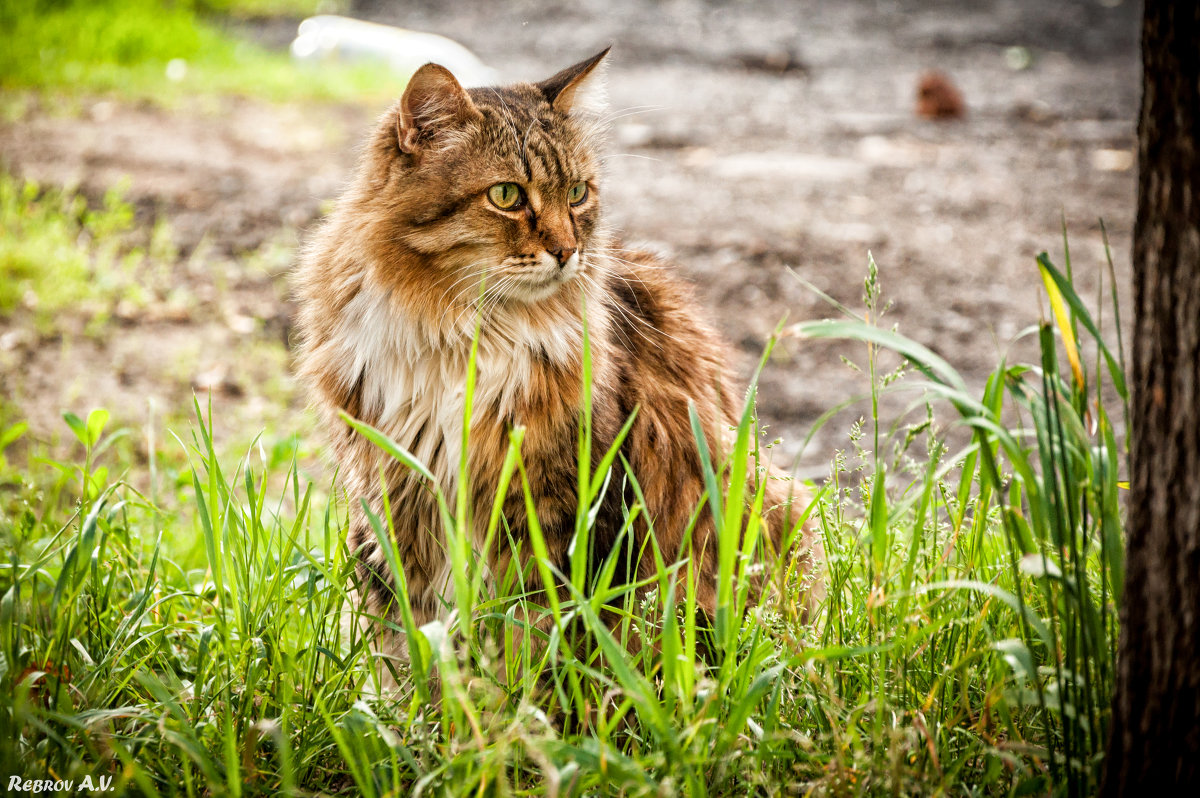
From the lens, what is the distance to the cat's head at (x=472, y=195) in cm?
197

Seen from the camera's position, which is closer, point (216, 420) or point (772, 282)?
point (216, 420)

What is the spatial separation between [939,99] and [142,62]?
6160 mm

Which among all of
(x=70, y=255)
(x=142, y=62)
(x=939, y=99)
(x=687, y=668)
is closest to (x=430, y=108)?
(x=687, y=668)

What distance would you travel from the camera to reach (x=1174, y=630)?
118cm

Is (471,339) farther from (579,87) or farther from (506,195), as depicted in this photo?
(579,87)

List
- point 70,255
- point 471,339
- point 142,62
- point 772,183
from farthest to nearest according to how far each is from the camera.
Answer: point 142,62 → point 772,183 → point 70,255 → point 471,339

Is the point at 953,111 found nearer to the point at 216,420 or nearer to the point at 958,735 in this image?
the point at 216,420

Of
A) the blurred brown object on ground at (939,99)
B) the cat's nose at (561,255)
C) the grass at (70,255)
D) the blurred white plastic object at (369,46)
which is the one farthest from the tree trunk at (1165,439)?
the blurred white plastic object at (369,46)

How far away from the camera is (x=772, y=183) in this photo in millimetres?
5535

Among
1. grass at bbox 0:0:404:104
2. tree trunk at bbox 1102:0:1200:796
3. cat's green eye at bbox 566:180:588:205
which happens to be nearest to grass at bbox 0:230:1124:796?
tree trunk at bbox 1102:0:1200:796

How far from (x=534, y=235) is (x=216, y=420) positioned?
1927 millimetres

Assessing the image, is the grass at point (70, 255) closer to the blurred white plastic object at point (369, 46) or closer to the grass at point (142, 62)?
the grass at point (142, 62)

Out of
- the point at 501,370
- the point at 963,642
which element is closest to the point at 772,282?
the point at 501,370

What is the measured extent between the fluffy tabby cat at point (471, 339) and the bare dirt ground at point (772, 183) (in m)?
0.50
